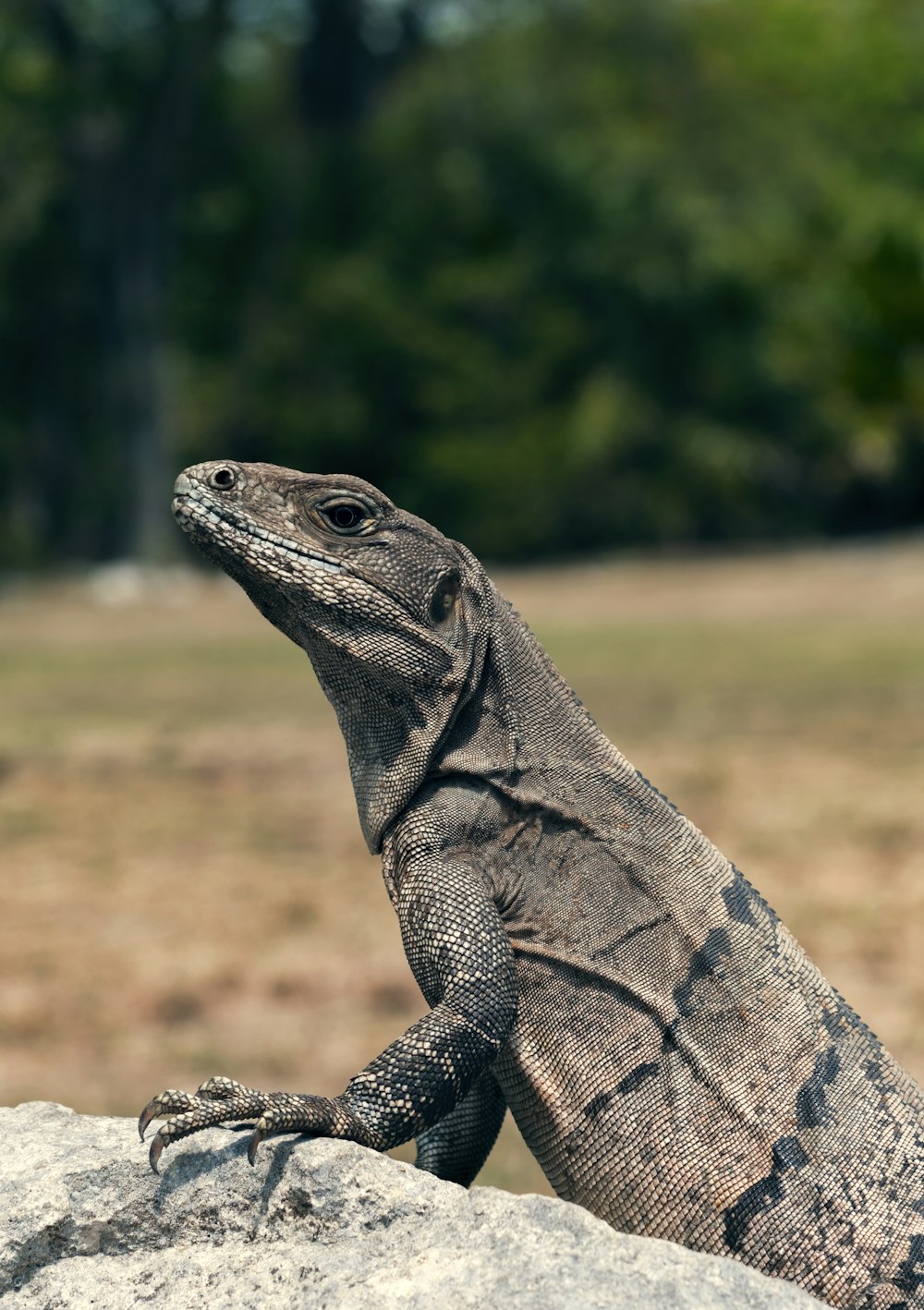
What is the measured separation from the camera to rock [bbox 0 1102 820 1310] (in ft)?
13.0

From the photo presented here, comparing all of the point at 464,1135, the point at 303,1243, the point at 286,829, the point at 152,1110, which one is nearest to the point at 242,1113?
the point at 152,1110

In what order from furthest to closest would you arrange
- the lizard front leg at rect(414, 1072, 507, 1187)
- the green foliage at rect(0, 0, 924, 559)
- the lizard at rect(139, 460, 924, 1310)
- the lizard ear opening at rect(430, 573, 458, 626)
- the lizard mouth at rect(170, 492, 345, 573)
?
the green foliage at rect(0, 0, 924, 559)
the lizard front leg at rect(414, 1072, 507, 1187)
the lizard ear opening at rect(430, 573, 458, 626)
the lizard mouth at rect(170, 492, 345, 573)
the lizard at rect(139, 460, 924, 1310)

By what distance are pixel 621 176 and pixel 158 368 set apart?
43.6 ft

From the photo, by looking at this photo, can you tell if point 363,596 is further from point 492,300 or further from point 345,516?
point 492,300

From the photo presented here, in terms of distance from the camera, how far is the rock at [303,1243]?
3977mm

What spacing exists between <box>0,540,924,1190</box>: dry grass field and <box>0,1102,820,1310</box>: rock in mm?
232

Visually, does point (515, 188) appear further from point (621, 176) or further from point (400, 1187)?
point (400, 1187)

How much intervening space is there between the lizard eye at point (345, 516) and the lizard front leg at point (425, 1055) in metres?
0.97

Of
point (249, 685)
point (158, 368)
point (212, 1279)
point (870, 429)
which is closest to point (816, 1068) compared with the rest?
point (212, 1279)

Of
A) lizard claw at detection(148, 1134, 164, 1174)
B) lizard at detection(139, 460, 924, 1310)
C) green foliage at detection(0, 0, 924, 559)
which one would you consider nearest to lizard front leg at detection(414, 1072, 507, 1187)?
lizard at detection(139, 460, 924, 1310)

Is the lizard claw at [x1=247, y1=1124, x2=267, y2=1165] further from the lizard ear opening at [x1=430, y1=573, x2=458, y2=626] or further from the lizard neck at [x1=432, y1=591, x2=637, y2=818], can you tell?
the lizard ear opening at [x1=430, y1=573, x2=458, y2=626]

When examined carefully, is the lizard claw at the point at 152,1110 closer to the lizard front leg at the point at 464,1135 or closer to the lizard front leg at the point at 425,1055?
the lizard front leg at the point at 425,1055

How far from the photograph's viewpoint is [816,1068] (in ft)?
15.2

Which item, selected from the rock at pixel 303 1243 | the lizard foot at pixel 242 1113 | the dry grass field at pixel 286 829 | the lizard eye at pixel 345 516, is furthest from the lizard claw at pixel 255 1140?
the lizard eye at pixel 345 516
